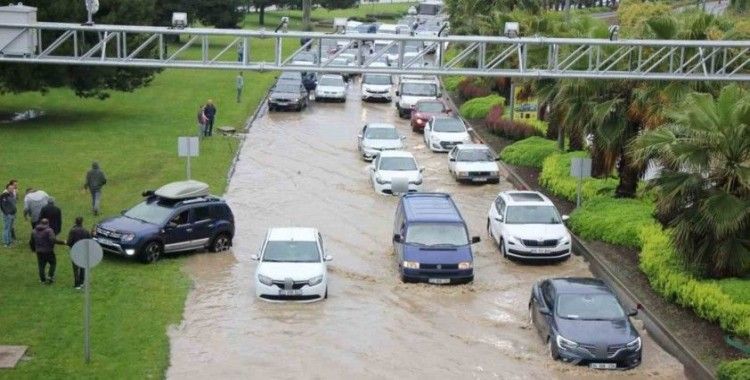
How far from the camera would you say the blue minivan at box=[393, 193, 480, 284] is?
2567 cm

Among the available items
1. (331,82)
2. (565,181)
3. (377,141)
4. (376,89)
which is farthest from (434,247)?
(331,82)

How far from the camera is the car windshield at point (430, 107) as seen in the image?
5112 cm

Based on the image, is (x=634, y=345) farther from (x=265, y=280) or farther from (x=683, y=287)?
(x=265, y=280)

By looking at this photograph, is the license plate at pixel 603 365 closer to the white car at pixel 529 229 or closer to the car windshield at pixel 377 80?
the white car at pixel 529 229

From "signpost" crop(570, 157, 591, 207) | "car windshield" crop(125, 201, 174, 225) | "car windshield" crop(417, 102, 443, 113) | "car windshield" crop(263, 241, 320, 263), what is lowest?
"car windshield" crop(417, 102, 443, 113)

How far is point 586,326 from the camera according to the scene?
807 inches

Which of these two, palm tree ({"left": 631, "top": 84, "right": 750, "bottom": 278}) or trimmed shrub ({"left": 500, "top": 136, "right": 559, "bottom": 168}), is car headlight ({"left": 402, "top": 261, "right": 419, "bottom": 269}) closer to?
palm tree ({"left": 631, "top": 84, "right": 750, "bottom": 278})

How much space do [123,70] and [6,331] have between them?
30.6 metres

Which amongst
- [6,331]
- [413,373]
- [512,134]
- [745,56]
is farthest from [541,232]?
[512,134]

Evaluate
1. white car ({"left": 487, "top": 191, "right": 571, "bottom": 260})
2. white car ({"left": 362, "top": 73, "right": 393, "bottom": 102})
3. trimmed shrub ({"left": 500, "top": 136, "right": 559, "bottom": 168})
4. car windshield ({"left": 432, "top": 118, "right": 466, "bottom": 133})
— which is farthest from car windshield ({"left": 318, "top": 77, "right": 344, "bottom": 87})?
white car ({"left": 487, "top": 191, "right": 571, "bottom": 260})

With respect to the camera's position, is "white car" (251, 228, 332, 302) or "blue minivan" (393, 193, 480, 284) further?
"blue minivan" (393, 193, 480, 284)

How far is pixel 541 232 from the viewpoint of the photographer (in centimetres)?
2819

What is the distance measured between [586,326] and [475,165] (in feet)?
60.3

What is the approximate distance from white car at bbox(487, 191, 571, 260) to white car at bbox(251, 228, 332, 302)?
17.3 ft
